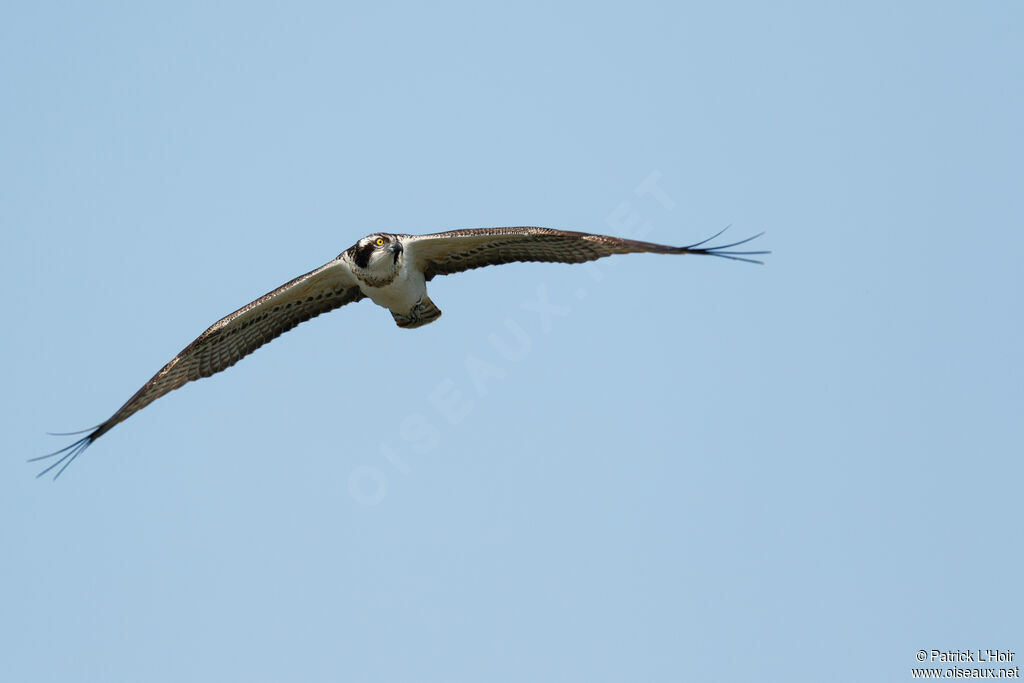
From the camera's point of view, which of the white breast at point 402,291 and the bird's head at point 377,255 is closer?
the bird's head at point 377,255

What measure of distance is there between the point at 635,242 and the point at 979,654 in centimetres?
656

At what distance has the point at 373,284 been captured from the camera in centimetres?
1791

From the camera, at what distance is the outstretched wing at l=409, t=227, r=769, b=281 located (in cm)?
1692

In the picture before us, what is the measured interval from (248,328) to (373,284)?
6.75 ft

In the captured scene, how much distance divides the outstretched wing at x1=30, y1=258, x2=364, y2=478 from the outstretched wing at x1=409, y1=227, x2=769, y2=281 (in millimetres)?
1226

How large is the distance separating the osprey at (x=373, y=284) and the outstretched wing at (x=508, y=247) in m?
0.01

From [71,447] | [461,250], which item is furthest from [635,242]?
[71,447]

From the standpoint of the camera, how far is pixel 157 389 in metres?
18.0

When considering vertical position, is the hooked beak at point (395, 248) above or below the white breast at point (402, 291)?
above

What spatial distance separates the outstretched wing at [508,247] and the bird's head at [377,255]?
0.34 metres

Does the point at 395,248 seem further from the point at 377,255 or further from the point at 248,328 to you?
the point at 248,328

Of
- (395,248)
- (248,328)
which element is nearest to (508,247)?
(395,248)

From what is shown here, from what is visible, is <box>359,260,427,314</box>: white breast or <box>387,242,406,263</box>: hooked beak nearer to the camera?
<box>387,242,406,263</box>: hooked beak

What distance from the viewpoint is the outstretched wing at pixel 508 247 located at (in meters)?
16.9
